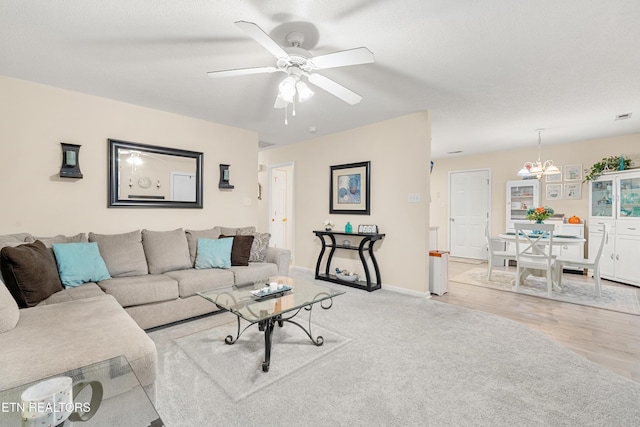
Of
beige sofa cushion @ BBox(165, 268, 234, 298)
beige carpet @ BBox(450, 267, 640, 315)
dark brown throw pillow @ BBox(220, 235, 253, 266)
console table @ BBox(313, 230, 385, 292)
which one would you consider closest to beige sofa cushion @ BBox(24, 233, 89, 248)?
beige sofa cushion @ BBox(165, 268, 234, 298)

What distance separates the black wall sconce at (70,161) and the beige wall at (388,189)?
10.6 feet

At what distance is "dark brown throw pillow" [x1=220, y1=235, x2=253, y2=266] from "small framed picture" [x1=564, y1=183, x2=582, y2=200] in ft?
19.2

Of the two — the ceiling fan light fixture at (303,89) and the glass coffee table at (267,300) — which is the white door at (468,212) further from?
the ceiling fan light fixture at (303,89)

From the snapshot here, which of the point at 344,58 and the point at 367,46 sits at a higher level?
the point at 367,46

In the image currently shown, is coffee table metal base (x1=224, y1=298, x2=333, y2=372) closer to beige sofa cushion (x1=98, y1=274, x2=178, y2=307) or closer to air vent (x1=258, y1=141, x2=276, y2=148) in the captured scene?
beige sofa cushion (x1=98, y1=274, x2=178, y2=307)

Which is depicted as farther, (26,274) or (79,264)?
(79,264)

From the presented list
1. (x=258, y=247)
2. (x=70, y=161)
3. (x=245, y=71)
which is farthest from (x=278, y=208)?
(x=245, y=71)

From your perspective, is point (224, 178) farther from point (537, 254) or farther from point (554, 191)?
point (554, 191)

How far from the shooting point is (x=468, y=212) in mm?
6762

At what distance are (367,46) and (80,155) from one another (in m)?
3.17

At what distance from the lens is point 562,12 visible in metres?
1.82

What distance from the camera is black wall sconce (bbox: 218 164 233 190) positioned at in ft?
14.0

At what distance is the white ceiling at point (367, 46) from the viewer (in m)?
1.83

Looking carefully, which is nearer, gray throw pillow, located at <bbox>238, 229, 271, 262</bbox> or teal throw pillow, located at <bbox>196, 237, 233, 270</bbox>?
teal throw pillow, located at <bbox>196, 237, 233, 270</bbox>
